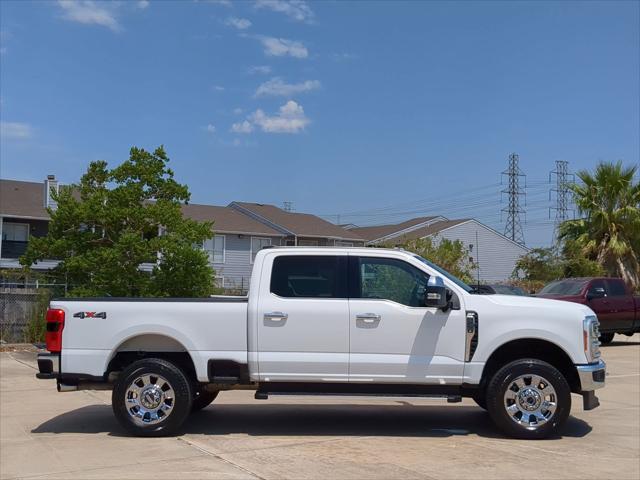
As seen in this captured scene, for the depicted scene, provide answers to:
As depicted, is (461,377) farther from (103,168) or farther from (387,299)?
(103,168)

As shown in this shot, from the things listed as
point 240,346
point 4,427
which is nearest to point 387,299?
point 240,346

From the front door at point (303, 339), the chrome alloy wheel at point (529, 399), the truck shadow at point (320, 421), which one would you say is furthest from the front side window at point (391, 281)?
the truck shadow at point (320, 421)

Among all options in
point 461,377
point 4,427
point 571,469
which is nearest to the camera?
point 571,469

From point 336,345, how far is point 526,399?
7.25 feet

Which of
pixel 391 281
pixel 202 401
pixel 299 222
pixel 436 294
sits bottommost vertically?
pixel 202 401

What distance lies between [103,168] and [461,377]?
1424 centimetres

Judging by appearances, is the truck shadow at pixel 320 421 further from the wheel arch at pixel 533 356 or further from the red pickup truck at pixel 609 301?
the red pickup truck at pixel 609 301

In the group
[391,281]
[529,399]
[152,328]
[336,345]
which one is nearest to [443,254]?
[391,281]

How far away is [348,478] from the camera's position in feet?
20.7

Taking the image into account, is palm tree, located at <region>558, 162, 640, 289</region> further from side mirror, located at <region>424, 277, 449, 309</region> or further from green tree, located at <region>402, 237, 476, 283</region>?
side mirror, located at <region>424, 277, 449, 309</region>

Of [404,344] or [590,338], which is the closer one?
[404,344]

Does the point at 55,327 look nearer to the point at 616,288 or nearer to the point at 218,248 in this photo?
the point at 616,288

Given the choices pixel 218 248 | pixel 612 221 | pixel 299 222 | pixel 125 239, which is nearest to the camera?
pixel 125 239

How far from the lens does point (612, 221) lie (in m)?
28.5
